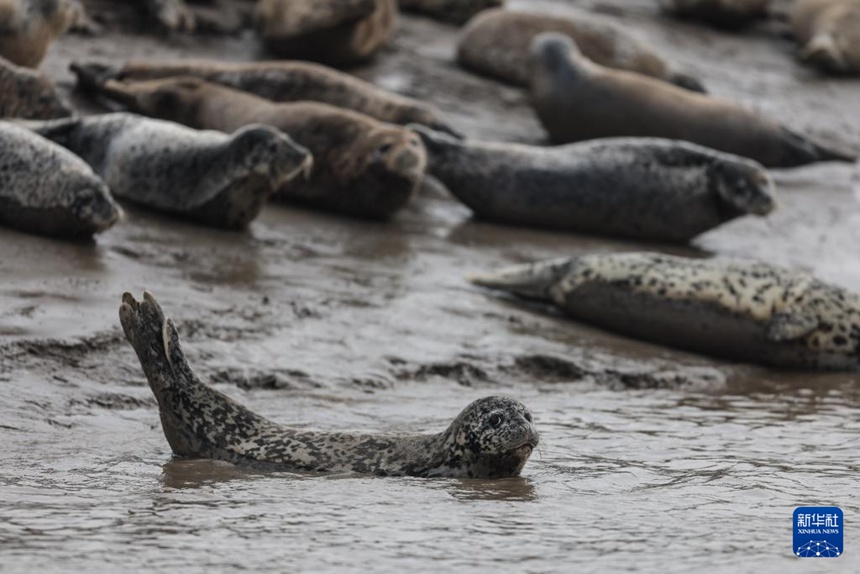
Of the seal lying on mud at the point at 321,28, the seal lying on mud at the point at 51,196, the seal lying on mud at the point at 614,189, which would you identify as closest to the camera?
the seal lying on mud at the point at 51,196

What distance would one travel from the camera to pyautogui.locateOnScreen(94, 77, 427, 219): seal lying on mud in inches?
391

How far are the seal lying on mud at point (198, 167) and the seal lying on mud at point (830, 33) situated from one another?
8.15 metres

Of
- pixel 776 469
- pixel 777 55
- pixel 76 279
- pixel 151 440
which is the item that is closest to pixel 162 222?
pixel 76 279

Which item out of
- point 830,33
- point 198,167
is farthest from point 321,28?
point 830,33

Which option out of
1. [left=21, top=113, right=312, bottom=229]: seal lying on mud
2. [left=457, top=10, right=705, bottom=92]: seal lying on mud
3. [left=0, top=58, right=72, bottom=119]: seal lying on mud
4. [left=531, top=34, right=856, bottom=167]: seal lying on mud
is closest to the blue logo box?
[left=21, top=113, right=312, bottom=229]: seal lying on mud

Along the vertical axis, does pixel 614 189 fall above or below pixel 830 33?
below

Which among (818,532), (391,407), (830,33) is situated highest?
(830,33)

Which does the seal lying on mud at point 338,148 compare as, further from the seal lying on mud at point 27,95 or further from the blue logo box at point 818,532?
the blue logo box at point 818,532

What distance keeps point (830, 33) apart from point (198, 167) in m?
8.91

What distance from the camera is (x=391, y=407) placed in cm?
644

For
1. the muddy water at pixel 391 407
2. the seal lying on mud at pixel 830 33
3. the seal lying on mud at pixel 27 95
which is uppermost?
the seal lying on mud at pixel 830 33

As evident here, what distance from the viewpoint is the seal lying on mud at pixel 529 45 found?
1423cm

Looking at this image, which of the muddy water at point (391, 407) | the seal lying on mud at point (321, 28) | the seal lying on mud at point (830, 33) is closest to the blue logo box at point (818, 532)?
the muddy water at point (391, 407)

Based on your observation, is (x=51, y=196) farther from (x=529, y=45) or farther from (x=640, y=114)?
(x=529, y=45)
